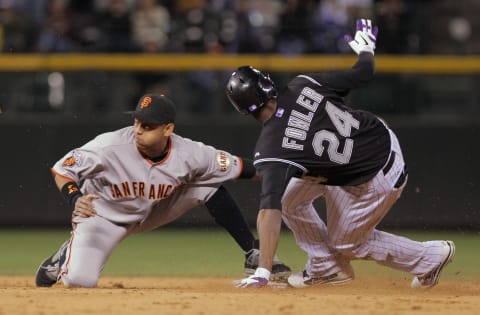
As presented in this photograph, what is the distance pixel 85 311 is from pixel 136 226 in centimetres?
198

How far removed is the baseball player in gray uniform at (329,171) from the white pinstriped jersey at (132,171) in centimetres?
56

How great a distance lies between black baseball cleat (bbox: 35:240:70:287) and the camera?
6.79m

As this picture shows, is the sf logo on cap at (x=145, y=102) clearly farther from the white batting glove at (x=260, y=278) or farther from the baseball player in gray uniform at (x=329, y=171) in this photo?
the white batting glove at (x=260, y=278)

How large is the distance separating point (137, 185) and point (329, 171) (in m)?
1.30

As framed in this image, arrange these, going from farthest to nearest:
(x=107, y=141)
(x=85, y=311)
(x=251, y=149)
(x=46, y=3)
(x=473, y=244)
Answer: (x=46, y=3)
(x=251, y=149)
(x=473, y=244)
(x=107, y=141)
(x=85, y=311)

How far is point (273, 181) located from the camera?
19.6 feet

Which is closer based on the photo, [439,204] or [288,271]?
[288,271]

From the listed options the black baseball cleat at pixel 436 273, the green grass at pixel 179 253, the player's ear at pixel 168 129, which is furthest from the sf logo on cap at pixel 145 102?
the black baseball cleat at pixel 436 273

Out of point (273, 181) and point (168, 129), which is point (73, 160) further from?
point (273, 181)

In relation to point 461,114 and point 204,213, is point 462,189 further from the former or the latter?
point 204,213

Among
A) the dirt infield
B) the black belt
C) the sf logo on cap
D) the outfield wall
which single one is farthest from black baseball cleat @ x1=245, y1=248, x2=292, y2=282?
the outfield wall

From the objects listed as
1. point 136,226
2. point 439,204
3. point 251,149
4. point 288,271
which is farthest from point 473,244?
point 136,226

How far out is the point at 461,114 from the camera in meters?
11.0

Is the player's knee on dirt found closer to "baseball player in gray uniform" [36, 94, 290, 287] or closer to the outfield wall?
"baseball player in gray uniform" [36, 94, 290, 287]
